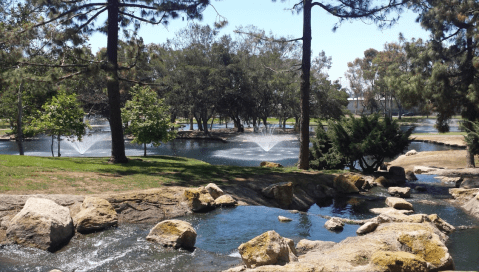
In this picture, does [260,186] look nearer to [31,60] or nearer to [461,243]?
[461,243]

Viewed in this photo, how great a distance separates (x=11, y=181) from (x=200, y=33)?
48.2 m

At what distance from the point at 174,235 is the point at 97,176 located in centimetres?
668

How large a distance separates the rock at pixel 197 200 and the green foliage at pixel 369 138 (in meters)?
9.57

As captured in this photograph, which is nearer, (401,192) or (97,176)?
(97,176)

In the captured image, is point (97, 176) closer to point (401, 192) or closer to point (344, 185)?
point (344, 185)

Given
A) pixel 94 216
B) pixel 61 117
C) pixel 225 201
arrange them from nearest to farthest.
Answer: pixel 94 216 → pixel 225 201 → pixel 61 117

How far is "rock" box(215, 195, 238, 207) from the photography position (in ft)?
40.6

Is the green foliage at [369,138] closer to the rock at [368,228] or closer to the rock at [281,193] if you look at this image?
the rock at [281,193]

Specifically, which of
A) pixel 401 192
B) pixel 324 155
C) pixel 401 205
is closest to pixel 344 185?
pixel 401 192

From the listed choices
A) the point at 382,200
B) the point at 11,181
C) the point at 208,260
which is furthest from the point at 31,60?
the point at 382,200

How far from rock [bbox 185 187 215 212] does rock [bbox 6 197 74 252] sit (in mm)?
3570

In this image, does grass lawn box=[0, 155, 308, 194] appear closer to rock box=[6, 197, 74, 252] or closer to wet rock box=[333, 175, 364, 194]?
wet rock box=[333, 175, 364, 194]

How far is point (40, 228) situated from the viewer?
843 centimetres

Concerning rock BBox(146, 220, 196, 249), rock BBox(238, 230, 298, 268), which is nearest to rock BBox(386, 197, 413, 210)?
rock BBox(238, 230, 298, 268)
